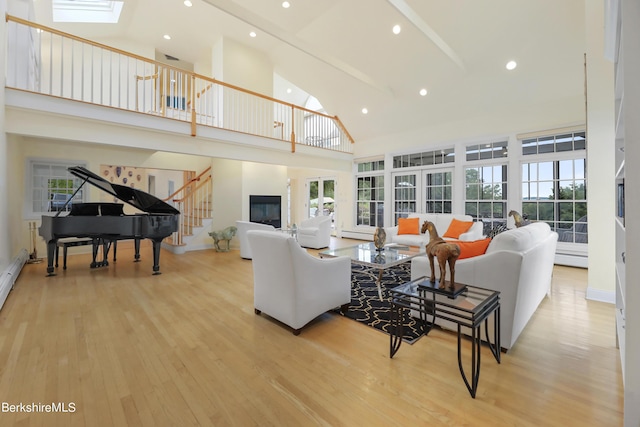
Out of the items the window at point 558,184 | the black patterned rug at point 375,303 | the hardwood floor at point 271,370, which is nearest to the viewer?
the hardwood floor at point 271,370

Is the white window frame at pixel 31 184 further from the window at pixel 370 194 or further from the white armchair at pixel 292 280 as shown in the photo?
the window at pixel 370 194

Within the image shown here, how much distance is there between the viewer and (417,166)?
23.2 ft

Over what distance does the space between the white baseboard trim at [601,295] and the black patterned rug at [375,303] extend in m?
2.12

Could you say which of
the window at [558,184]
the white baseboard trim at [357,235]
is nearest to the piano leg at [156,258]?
the white baseboard trim at [357,235]

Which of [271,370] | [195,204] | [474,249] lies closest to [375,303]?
[474,249]

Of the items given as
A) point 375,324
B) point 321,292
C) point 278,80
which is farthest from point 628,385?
point 278,80

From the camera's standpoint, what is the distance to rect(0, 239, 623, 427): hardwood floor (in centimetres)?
Answer: 150

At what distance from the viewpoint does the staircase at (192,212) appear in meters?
6.49

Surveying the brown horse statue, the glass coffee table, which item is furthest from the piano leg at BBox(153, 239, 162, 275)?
the brown horse statue

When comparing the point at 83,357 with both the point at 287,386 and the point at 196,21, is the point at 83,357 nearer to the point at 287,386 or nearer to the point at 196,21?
the point at 287,386

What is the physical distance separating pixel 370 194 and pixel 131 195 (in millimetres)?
5961

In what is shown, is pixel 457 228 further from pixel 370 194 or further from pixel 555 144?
pixel 370 194

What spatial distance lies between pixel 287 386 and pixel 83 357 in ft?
5.24

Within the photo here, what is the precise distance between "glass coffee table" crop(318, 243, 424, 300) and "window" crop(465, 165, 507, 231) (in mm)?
2715
